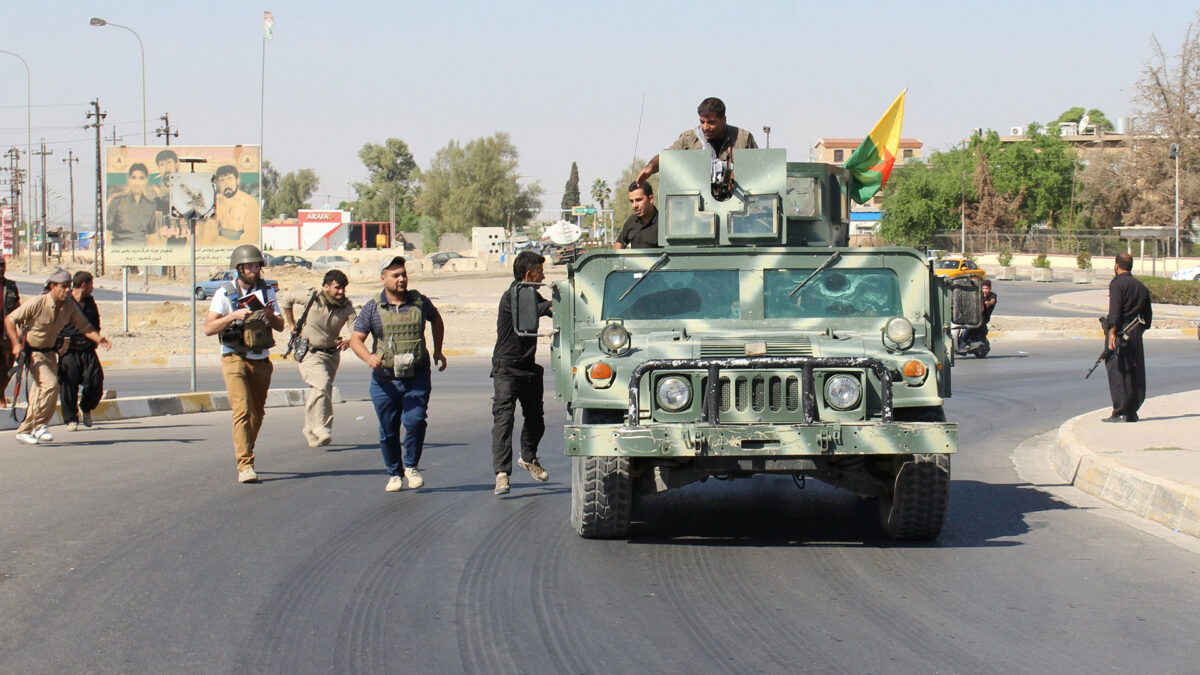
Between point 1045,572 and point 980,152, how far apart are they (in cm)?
9501

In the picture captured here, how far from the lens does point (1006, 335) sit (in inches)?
1172

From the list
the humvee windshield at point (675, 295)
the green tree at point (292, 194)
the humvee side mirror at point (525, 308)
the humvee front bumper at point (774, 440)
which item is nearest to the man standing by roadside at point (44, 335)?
the humvee side mirror at point (525, 308)

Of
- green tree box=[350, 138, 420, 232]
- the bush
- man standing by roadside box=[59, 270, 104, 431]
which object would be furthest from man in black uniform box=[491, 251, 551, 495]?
green tree box=[350, 138, 420, 232]

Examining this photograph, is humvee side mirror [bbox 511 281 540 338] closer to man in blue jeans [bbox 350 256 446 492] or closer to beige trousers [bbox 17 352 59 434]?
man in blue jeans [bbox 350 256 446 492]

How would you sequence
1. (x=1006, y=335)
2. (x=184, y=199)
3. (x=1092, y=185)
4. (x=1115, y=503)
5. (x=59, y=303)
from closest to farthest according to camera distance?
1. (x=1115, y=503)
2. (x=59, y=303)
3. (x=184, y=199)
4. (x=1006, y=335)
5. (x=1092, y=185)

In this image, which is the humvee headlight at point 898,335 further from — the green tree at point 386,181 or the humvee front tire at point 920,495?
the green tree at point 386,181

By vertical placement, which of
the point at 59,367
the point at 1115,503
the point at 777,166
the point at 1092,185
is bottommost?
the point at 1115,503

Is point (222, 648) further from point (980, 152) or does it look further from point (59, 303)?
point (980, 152)

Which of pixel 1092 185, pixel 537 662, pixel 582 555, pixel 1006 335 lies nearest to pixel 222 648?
pixel 537 662

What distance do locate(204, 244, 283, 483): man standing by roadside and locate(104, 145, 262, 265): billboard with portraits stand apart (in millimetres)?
21811

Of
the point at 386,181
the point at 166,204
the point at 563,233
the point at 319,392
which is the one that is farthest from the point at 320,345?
the point at 386,181

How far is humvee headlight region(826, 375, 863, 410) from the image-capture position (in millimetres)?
7152

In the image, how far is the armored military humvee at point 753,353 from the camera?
7.03m

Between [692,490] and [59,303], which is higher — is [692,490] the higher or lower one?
the lower one
